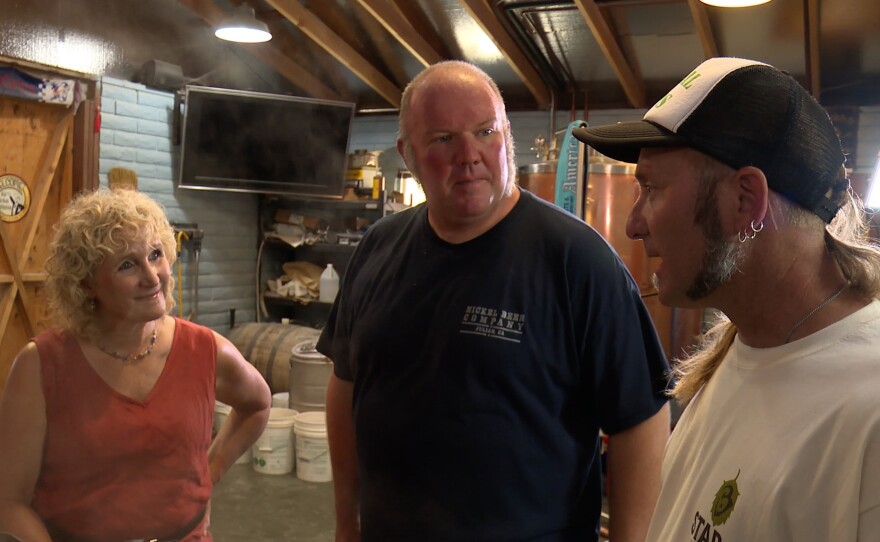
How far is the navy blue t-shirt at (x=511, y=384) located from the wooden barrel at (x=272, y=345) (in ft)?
15.4

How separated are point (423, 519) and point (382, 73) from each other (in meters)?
6.39

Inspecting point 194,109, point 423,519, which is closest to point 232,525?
point 423,519

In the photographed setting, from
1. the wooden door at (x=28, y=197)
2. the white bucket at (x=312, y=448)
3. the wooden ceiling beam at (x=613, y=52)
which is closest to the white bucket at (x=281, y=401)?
the white bucket at (x=312, y=448)

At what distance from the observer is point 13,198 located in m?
5.00

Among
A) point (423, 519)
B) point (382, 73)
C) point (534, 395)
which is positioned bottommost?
point (423, 519)

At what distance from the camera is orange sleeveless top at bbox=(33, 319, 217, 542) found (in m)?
1.77

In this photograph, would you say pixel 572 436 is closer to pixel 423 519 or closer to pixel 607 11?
pixel 423 519

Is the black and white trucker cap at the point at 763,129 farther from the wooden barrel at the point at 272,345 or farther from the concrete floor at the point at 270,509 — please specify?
the wooden barrel at the point at 272,345

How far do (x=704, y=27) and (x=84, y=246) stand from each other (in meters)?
4.83

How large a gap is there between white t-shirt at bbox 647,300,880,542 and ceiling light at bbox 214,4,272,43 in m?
5.21

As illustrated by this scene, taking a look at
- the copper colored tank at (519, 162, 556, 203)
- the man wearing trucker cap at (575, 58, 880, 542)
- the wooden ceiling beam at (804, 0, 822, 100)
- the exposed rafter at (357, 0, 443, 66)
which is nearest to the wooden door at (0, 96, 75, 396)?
the exposed rafter at (357, 0, 443, 66)

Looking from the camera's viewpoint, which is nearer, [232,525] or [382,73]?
[232,525]

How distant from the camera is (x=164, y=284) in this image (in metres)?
2.03

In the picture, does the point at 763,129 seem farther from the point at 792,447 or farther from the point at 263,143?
the point at 263,143
